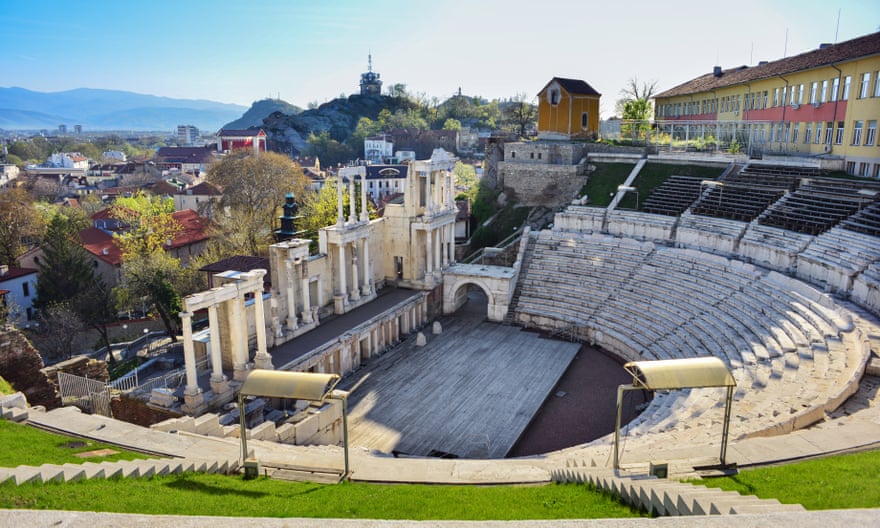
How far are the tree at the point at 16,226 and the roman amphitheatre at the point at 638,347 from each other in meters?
30.7

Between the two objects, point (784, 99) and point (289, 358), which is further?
point (784, 99)

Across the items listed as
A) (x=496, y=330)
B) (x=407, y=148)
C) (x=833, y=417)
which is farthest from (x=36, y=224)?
(x=407, y=148)

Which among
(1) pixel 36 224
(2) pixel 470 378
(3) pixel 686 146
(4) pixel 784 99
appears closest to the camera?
(2) pixel 470 378

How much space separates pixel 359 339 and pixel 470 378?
5320 mm

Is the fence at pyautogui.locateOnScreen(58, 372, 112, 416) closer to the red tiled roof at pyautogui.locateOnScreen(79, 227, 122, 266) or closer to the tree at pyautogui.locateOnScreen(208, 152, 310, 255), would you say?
the tree at pyautogui.locateOnScreen(208, 152, 310, 255)

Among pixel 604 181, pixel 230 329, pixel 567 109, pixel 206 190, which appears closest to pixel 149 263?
pixel 230 329

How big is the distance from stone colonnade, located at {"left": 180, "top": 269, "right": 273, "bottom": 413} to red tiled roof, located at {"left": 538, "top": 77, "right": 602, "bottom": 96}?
33.9m

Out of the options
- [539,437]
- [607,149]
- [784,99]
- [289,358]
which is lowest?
[539,437]

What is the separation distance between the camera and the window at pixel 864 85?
97.7ft

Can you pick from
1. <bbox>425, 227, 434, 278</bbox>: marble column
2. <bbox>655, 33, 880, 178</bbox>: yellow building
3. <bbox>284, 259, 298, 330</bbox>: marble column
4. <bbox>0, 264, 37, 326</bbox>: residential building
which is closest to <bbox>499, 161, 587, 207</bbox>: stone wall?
<bbox>655, 33, 880, 178</bbox>: yellow building

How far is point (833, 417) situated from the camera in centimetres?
1408

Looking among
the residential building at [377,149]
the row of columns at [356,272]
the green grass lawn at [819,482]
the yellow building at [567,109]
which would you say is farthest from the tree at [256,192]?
the residential building at [377,149]

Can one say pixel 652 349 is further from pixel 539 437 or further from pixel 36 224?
pixel 36 224

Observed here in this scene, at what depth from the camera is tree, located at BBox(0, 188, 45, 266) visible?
43.8m
